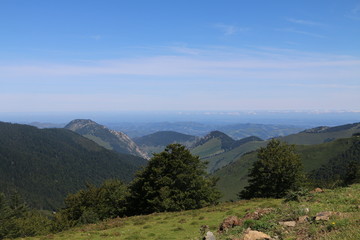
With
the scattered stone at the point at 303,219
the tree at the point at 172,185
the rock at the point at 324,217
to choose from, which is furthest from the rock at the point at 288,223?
the tree at the point at 172,185

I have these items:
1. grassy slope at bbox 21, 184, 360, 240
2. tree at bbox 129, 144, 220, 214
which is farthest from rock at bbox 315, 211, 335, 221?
tree at bbox 129, 144, 220, 214

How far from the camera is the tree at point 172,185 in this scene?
42094mm

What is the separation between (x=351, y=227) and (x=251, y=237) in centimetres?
377

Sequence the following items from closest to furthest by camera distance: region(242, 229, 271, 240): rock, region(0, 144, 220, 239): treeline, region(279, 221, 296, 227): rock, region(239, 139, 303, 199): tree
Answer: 1. region(242, 229, 271, 240): rock
2. region(279, 221, 296, 227): rock
3. region(0, 144, 220, 239): treeline
4. region(239, 139, 303, 199): tree

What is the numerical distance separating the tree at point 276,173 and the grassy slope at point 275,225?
73.2 ft

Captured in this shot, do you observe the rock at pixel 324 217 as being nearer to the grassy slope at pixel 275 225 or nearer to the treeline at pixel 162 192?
the grassy slope at pixel 275 225

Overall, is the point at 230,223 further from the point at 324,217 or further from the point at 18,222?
the point at 18,222

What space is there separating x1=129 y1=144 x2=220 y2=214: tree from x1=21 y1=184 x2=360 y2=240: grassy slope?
12.3 metres

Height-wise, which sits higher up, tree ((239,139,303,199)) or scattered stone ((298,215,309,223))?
scattered stone ((298,215,309,223))

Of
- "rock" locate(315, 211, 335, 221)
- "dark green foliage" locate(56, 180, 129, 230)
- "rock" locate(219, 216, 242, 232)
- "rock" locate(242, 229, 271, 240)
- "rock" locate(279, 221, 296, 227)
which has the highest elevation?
"rock" locate(315, 211, 335, 221)

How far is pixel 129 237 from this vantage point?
21062mm

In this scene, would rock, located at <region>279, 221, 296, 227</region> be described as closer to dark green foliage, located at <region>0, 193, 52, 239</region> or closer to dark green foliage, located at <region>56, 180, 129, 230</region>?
dark green foliage, located at <region>0, 193, 52, 239</region>

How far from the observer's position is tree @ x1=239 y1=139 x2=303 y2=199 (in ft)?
154

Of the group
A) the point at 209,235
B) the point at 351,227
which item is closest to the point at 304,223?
the point at 351,227
